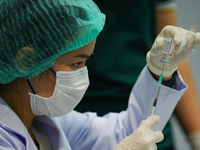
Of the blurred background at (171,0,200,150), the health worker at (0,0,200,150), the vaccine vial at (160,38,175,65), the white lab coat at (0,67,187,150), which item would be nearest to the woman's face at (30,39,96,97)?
the health worker at (0,0,200,150)

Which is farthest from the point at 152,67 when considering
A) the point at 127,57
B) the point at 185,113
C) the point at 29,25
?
the point at 29,25

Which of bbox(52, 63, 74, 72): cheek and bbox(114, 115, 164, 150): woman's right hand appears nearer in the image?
bbox(114, 115, 164, 150): woman's right hand

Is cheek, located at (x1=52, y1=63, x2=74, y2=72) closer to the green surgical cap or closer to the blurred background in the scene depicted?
the green surgical cap

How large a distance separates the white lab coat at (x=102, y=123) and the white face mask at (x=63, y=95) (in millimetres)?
106

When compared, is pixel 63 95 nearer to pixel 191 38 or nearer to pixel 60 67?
pixel 60 67

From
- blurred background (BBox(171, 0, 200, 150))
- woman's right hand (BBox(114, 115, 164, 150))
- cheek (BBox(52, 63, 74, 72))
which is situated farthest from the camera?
blurred background (BBox(171, 0, 200, 150))

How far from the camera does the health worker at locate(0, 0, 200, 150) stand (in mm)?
1001

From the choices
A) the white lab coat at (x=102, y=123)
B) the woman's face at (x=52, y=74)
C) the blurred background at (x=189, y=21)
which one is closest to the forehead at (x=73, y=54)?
the woman's face at (x=52, y=74)

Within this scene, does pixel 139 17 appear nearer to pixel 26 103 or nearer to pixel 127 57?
pixel 127 57

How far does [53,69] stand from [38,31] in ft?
0.54

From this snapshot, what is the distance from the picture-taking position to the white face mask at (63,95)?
3.59 feet

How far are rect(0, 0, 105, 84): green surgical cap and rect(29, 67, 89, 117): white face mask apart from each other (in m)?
0.10

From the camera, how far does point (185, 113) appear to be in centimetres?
150

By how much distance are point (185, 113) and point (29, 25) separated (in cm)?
95
